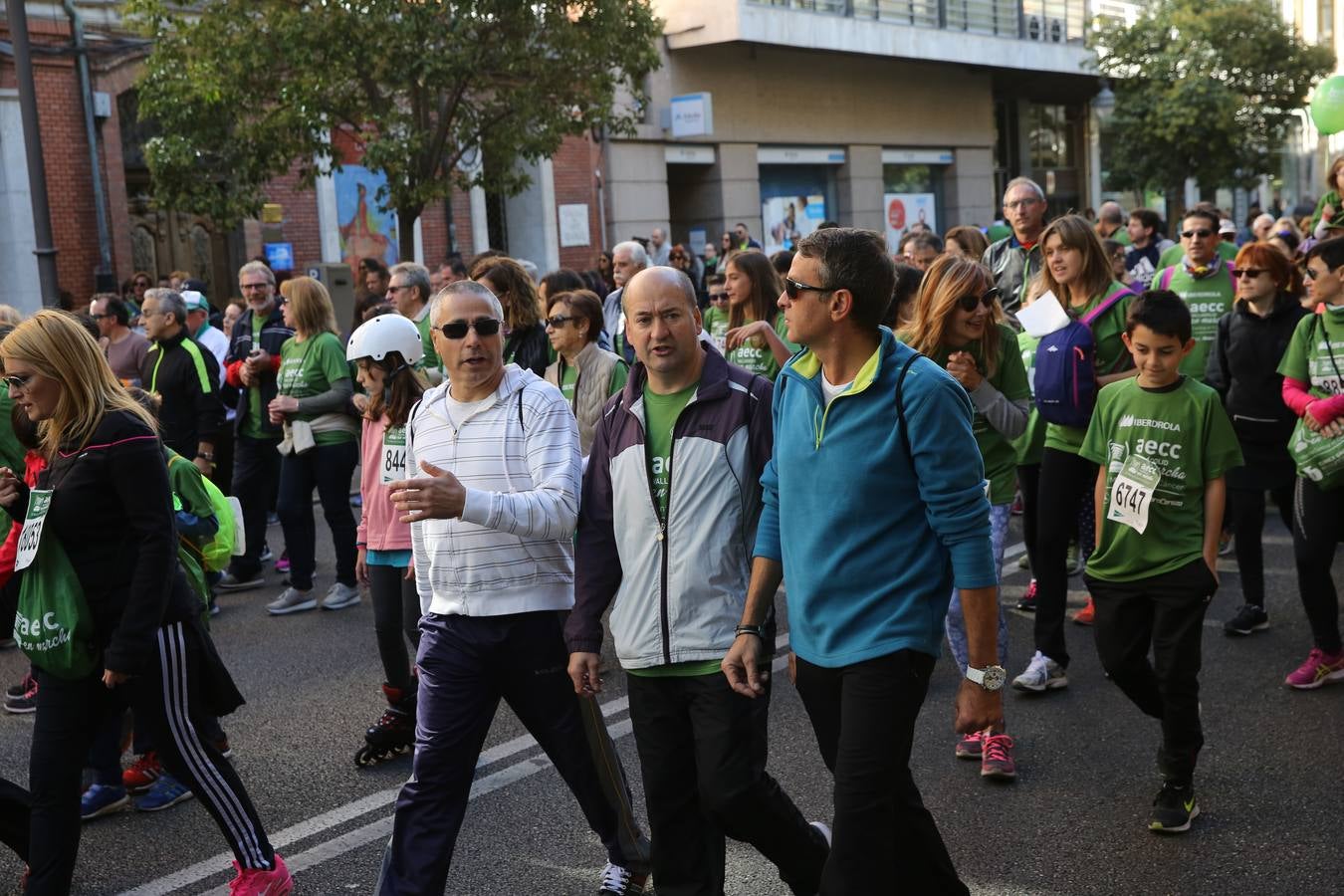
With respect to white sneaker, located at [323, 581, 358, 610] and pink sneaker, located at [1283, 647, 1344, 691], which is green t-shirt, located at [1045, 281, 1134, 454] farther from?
white sneaker, located at [323, 581, 358, 610]

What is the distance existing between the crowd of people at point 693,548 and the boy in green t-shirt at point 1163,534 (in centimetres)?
1

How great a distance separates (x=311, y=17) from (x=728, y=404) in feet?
44.3

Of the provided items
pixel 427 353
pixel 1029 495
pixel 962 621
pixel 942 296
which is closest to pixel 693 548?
pixel 942 296

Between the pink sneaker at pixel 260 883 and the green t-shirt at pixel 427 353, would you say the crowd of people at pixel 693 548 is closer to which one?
the pink sneaker at pixel 260 883

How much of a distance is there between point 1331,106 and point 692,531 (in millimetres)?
9118

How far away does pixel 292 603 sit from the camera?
859 centimetres

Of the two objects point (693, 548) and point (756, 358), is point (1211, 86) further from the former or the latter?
point (693, 548)

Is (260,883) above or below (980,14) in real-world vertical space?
below

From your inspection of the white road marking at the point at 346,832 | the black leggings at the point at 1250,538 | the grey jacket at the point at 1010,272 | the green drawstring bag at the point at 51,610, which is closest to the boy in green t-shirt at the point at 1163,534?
the white road marking at the point at 346,832

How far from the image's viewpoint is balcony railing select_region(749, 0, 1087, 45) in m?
30.9

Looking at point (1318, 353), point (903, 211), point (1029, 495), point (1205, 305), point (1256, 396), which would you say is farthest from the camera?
point (903, 211)

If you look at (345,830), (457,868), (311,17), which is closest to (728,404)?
(457,868)

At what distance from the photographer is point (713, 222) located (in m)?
29.6

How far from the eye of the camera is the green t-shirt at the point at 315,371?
331 inches
